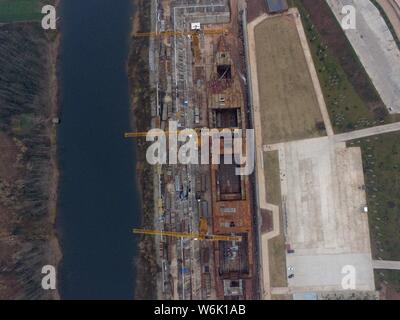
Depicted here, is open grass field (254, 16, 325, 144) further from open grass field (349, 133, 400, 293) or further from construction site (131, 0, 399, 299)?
open grass field (349, 133, 400, 293)

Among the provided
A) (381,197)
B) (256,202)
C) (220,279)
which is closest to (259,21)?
(256,202)

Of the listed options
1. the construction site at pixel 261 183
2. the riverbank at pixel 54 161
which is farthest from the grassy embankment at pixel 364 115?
the riverbank at pixel 54 161

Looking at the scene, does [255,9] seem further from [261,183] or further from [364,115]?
[261,183]

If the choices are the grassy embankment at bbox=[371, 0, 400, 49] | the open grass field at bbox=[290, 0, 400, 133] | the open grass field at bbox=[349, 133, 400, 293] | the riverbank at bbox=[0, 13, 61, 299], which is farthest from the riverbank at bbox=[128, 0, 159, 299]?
the grassy embankment at bbox=[371, 0, 400, 49]

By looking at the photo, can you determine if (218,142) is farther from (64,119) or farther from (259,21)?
(64,119)

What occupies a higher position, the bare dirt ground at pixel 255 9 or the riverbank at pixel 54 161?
the bare dirt ground at pixel 255 9

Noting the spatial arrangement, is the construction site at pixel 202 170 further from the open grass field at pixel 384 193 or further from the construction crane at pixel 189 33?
the open grass field at pixel 384 193
